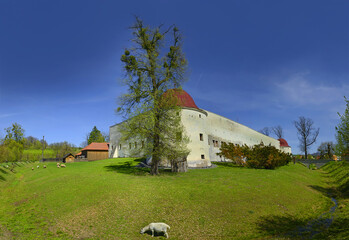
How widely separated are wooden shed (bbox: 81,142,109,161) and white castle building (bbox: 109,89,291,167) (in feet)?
7.10

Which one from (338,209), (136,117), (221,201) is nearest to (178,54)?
(136,117)

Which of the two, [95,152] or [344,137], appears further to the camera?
[95,152]

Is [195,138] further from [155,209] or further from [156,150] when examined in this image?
[155,209]

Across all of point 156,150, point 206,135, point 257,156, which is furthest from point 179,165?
point 257,156

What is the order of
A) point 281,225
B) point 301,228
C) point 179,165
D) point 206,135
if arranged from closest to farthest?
1. point 301,228
2. point 281,225
3. point 179,165
4. point 206,135

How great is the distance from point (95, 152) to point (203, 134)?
30663 mm

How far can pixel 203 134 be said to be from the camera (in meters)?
31.5

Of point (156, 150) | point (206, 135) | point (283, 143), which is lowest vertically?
point (156, 150)

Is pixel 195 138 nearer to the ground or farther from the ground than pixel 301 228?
farther from the ground

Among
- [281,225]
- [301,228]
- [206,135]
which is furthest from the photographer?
[206,135]

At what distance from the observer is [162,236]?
948cm

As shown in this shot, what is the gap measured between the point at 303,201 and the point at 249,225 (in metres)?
7.49

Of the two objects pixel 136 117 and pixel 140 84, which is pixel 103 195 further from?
pixel 140 84

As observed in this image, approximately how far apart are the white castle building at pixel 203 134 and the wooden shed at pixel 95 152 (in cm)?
216
